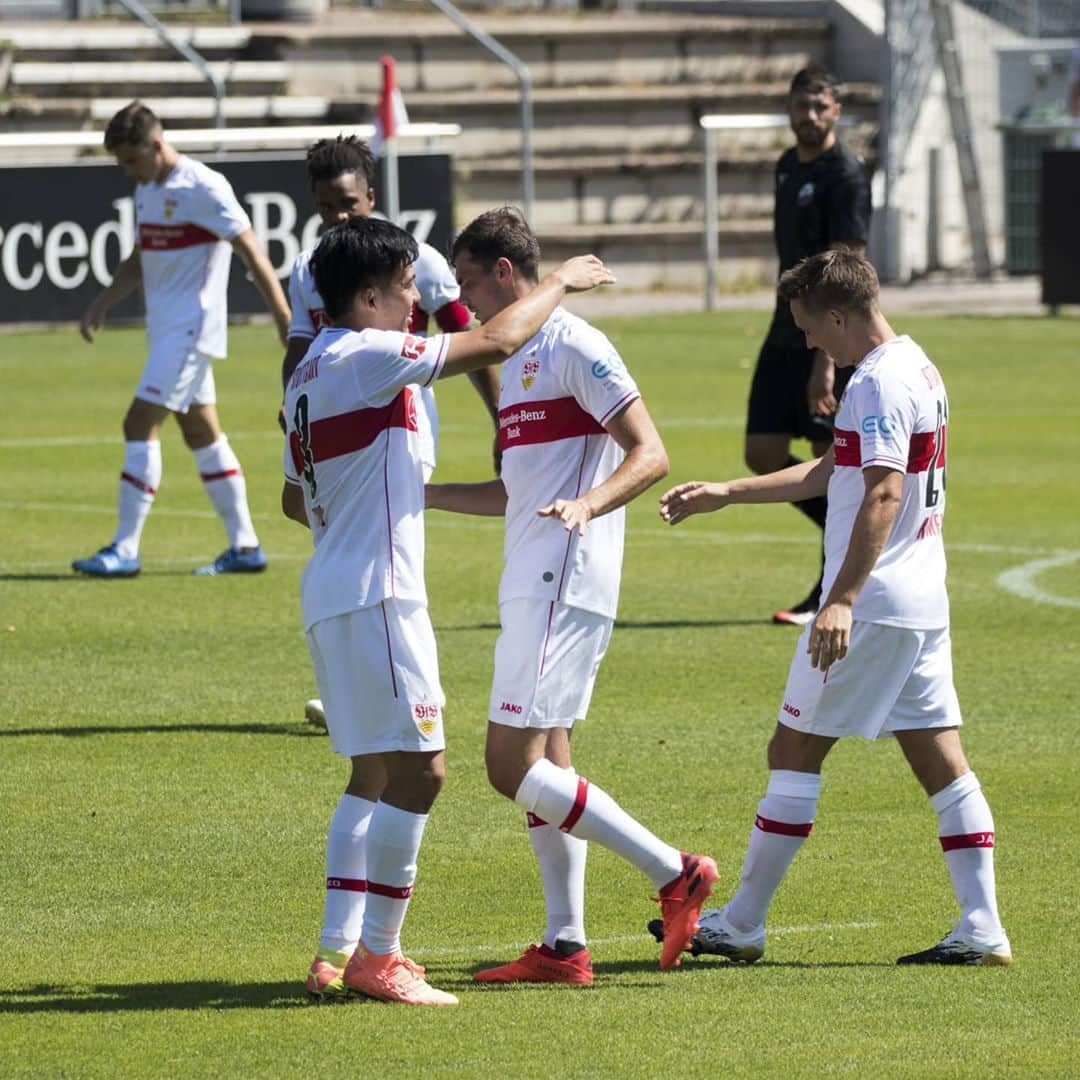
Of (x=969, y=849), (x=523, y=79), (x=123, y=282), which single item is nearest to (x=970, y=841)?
(x=969, y=849)

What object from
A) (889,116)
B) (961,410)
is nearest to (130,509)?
(961,410)

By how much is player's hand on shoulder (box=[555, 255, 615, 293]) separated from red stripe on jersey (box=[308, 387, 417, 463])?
18.9 inches

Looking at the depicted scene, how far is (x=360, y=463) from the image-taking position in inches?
223

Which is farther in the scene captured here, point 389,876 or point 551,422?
point 551,422

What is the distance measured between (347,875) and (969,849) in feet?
5.20

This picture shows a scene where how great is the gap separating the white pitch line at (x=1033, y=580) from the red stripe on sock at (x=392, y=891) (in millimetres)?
6409

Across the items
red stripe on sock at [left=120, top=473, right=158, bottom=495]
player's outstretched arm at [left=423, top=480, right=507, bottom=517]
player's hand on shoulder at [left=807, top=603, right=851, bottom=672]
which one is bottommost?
red stripe on sock at [left=120, top=473, right=158, bottom=495]

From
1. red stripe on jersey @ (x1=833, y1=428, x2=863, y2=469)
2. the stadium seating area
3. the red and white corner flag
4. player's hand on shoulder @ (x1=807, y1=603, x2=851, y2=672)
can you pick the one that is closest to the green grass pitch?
player's hand on shoulder @ (x1=807, y1=603, x2=851, y2=672)

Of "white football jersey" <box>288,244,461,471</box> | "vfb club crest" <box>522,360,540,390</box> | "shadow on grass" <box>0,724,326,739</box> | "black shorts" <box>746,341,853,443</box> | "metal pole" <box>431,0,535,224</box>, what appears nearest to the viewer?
"vfb club crest" <box>522,360,540,390</box>

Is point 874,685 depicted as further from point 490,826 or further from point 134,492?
point 134,492

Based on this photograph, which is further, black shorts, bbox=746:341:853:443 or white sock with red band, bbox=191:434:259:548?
white sock with red band, bbox=191:434:259:548

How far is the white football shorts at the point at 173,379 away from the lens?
1266cm

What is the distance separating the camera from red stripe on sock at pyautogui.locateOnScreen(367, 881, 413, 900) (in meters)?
5.68

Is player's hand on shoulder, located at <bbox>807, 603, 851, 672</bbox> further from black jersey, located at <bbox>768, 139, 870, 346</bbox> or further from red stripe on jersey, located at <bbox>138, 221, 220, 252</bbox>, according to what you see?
red stripe on jersey, located at <bbox>138, 221, 220, 252</bbox>
